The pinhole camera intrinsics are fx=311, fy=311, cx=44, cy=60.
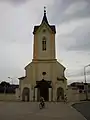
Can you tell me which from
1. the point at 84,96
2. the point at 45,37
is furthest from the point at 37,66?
the point at 84,96

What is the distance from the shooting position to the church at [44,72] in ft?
190

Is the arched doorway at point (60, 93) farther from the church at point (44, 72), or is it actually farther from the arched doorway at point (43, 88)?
the arched doorway at point (43, 88)

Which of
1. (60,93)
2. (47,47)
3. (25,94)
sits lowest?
(25,94)

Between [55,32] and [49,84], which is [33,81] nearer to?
[49,84]

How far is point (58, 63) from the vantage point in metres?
62.0

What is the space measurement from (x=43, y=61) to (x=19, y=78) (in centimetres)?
571

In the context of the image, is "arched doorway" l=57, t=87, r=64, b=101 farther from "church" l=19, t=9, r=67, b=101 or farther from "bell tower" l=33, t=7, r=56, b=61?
"bell tower" l=33, t=7, r=56, b=61

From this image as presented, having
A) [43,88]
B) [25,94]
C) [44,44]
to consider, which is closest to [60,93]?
[43,88]

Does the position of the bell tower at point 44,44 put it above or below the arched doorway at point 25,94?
above

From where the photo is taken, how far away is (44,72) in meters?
59.6

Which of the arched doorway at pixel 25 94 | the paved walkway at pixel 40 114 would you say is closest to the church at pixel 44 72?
the arched doorway at pixel 25 94

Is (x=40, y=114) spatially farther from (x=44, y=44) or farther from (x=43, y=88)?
(x=44, y=44)

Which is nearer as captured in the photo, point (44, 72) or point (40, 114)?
point (40, 114)

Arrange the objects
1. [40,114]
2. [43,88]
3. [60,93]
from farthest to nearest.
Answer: [60,93]
[43,88]
[40,114]
